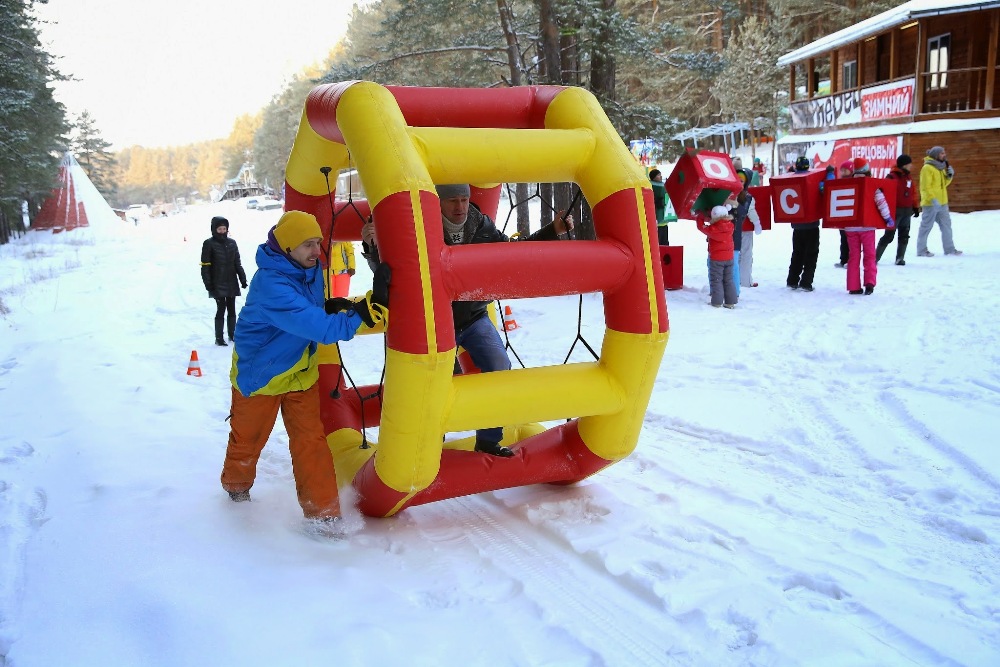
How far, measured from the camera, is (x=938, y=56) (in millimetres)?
23344

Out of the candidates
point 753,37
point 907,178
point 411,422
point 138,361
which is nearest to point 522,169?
point 411,422

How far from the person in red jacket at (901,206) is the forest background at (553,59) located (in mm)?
3515

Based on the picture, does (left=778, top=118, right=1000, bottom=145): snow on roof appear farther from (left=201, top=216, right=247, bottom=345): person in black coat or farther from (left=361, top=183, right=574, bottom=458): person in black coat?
(left=361, top=183, right=574, bottom=458): person in black coat

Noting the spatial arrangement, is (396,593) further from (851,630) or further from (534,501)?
(851,630)

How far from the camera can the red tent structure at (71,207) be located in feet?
115

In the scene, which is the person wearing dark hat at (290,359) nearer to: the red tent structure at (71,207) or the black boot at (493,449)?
the black boot at (493,449)

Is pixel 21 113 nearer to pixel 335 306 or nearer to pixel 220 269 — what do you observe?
pixel 220 269

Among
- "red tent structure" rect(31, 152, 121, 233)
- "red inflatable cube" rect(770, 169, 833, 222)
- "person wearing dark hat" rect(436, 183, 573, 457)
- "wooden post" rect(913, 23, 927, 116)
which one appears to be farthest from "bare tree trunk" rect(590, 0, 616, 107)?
"red tent structure" rect(31, 152, 121, 233)

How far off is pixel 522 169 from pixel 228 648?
2488 millimetres

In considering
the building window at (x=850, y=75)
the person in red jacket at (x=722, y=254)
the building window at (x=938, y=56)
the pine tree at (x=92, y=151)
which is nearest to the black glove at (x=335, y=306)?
the person in red jacket at (x=722, y=254)

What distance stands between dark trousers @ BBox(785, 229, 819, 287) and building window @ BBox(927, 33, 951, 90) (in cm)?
1646

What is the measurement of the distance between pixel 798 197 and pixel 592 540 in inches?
301

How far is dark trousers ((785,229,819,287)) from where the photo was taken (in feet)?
33.3

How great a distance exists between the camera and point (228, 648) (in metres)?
2.82
